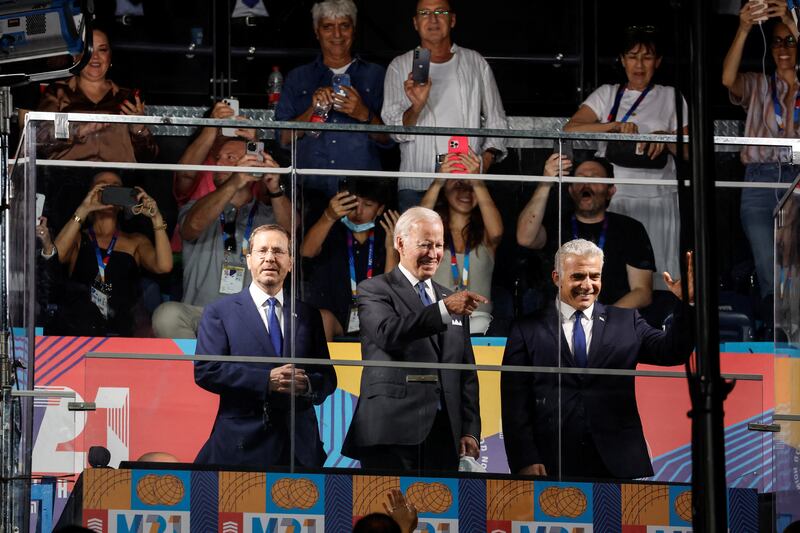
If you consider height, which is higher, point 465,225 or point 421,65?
point 421,65

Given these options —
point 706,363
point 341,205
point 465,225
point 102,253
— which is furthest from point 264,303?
point 706,363

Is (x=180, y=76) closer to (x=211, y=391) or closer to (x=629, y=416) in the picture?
(x=211, y=391)

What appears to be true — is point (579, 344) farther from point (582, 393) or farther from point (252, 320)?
point (252, 320)

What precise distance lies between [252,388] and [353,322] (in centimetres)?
57

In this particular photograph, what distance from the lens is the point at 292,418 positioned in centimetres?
670

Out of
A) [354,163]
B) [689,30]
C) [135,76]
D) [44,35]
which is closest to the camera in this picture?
[689,30]

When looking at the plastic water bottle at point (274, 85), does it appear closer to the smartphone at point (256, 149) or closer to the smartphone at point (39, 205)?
the smartphone at point (256, 149)

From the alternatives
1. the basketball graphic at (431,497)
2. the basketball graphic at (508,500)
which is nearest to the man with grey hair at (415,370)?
the basketball graphic at (431,497)

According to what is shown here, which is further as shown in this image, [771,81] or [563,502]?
[771,81]

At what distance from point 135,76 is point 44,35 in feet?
11.8

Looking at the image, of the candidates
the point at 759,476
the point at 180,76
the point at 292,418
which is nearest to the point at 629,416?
the point at 759,476

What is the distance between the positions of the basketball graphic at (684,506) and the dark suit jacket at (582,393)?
0.60ft

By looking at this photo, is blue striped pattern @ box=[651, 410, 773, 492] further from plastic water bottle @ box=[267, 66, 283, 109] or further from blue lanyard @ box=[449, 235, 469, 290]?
plastic water bottle @ box=[267, 66, 283, 109]

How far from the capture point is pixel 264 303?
680 centimetres
